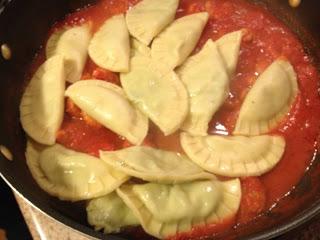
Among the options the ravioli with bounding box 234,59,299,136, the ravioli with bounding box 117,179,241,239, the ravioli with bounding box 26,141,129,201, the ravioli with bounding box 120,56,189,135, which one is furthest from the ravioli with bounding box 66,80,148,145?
the ravioli with bounding box 234,59,299,136

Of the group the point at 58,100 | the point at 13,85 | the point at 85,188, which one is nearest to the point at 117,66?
the point at 58,100

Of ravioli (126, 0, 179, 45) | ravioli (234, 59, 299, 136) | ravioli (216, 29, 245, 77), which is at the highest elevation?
ravioli (126, 0, 179, 45)

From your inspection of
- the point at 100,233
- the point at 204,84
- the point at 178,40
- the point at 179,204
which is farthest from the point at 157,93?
the point at 100,233

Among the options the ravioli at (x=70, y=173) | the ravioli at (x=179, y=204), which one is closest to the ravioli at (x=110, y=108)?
the ravioli at (x=70, y=173)

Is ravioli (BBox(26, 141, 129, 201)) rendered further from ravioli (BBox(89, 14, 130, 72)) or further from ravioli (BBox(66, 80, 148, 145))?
ravioli (BBox(89, 14, 130, 72))

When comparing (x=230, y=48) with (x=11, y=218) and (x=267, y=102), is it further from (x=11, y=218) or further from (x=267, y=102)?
(x=11, y=218)

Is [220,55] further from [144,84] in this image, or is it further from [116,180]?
[116,180]
